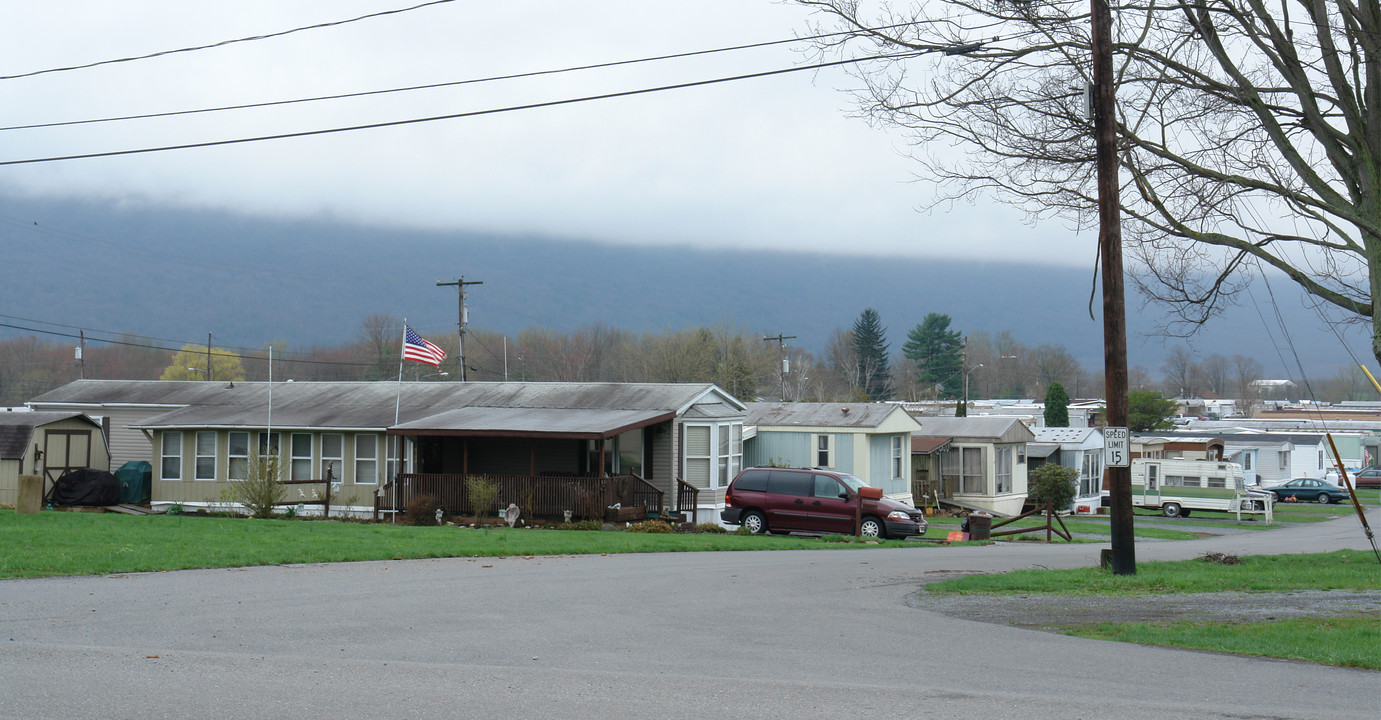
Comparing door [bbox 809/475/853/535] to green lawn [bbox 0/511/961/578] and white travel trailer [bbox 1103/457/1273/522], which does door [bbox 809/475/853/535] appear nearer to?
green lawn [bbox 0/511/961/578]

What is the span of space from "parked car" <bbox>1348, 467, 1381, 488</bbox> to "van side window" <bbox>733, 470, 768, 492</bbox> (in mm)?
61609

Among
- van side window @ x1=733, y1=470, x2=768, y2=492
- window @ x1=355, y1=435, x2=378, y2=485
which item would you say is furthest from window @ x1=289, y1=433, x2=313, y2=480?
van side window @ x1=733, y1=470, x2=768, y2=492

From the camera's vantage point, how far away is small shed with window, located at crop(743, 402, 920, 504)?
40156mm

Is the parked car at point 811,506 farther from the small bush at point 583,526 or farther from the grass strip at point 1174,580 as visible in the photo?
the grass strip at point 1174,580

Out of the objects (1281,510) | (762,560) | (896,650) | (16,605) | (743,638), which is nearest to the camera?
(896,650)

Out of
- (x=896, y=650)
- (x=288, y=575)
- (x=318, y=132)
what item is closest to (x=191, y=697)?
(x=896, y=650)

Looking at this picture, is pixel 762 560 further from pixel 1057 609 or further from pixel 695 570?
pixel 1057 609

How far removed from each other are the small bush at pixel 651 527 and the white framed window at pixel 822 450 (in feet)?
41.8

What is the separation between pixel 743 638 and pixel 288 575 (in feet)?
25.8

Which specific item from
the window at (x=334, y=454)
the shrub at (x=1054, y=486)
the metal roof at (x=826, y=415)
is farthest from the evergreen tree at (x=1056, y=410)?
the window at (x=334, y=454)

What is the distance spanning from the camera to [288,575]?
15859mm

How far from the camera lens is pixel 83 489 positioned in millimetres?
34062

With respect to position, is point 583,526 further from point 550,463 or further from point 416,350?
point 416,350

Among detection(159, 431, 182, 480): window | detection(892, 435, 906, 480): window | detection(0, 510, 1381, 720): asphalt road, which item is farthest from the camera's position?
detection(892, 435, 906, 480): window
